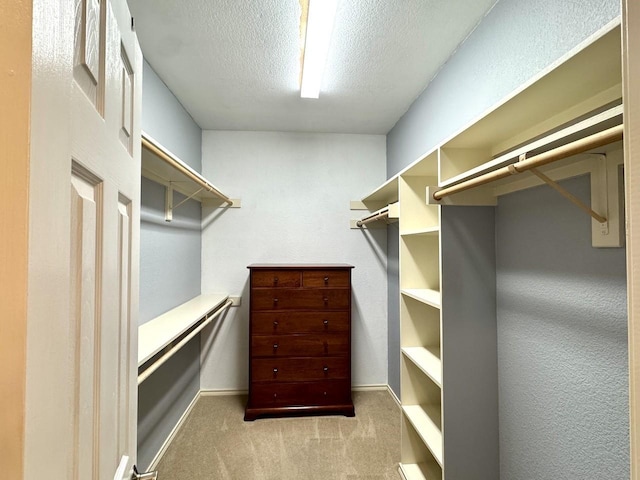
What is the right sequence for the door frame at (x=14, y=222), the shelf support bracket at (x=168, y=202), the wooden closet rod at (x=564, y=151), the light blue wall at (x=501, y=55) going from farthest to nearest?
the shelf support bracket at (x=168, y=202), the light blue wall at (x=501, y=55), the wooden closet rod at (x=564, y=151), the door frame at (x=14, y=222)

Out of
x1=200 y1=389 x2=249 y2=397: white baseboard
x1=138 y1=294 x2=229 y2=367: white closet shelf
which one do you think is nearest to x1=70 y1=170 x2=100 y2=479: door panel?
x1=138 y1=294 x2=229 y2=367: white closet shelf

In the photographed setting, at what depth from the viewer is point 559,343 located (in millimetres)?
1101

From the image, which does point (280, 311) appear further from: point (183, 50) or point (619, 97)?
point (619, 97)

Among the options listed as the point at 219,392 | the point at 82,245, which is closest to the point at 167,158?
the point at 82,245

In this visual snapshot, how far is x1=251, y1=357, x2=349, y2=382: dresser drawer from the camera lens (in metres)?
2.35

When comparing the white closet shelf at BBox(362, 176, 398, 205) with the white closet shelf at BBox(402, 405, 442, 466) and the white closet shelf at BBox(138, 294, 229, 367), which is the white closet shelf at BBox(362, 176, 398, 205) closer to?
the white closet shelf at BBox(402, 405, 442, 466)

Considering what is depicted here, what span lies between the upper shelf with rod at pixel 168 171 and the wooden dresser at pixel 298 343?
2.57 ft

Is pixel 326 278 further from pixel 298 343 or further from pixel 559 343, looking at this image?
pixel 559 343

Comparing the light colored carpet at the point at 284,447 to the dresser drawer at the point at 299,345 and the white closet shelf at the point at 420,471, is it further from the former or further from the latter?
the dresser drawer at the point at 299,345

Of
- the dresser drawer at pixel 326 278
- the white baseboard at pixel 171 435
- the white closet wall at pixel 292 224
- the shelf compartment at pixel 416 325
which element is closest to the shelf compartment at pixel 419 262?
the shelf compartment at pixel 416 325

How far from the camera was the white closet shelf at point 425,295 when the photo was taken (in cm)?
148

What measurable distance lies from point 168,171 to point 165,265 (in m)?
0.69

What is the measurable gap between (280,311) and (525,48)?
2.13 m

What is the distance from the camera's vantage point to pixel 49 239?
33cm
